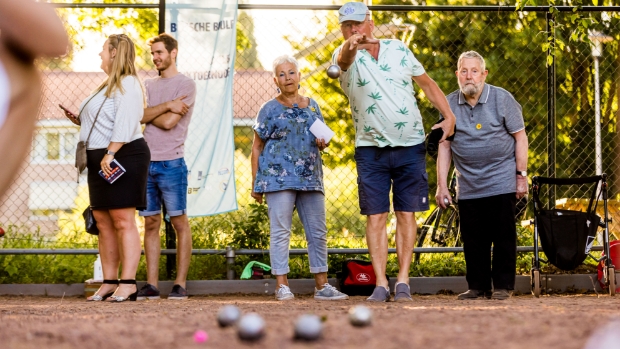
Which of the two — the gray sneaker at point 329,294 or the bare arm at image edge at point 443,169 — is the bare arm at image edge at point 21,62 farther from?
the bare arm at image edge at point 443,169

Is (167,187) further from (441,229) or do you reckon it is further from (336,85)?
(336,85)

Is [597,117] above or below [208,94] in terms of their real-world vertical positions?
below

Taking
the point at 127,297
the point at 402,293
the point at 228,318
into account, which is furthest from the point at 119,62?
the point at 228,318

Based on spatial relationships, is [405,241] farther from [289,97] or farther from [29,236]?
[29,236]

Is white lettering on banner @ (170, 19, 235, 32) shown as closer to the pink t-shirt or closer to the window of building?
the pink t-shirt

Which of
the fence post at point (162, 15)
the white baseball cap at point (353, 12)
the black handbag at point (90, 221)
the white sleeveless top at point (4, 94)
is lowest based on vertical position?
the black handbag at point (90, 221)

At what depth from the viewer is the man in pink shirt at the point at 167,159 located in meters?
6.52

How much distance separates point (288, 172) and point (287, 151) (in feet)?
0.53

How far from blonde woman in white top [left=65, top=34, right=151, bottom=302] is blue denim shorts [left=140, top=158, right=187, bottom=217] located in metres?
0.45

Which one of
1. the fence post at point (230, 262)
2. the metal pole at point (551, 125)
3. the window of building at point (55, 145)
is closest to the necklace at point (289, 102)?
the fence post at point (230, 262)

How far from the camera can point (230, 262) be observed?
731cm

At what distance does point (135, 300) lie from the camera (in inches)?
241

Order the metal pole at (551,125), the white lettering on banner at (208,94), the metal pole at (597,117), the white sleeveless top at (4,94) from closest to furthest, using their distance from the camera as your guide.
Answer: the white sleeveless top at (4,94)
the white lettering on banner at (208,94)
the metal pole at (551,125)
the metal pole at (597,117)

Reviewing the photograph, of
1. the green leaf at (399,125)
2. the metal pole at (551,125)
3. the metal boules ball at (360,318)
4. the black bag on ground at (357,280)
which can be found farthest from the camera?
the metal pole at (551,125)
